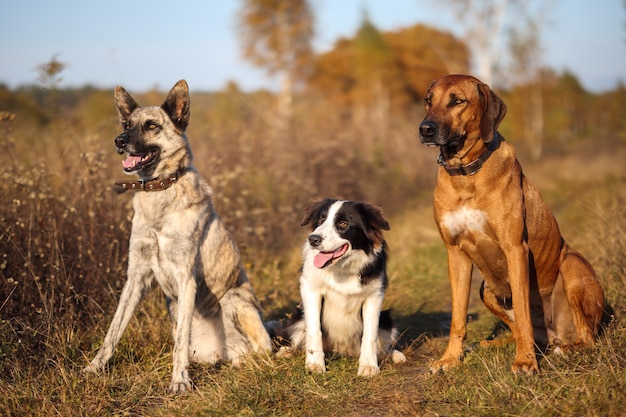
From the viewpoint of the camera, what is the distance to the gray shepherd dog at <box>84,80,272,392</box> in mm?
4332

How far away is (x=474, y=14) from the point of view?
2584 cm

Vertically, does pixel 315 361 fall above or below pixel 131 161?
below

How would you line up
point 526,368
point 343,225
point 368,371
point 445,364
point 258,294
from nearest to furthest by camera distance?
point 526,368 < point 445,364 < point 368,371 < point 343,225 < point 258,294

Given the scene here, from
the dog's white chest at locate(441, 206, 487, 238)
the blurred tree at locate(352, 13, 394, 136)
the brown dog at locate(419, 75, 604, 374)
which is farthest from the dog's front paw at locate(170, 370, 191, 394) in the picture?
the blurred tree at locate(352, 13, 394, 136)

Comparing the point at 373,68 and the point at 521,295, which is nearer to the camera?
the point at 521,295

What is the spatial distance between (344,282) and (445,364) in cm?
96

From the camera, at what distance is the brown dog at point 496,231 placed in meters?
4.12

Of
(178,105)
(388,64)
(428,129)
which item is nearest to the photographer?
(428,129)

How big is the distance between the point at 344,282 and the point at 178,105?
1921 mm

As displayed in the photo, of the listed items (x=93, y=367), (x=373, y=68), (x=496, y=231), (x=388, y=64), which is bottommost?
(x=93, y=367)

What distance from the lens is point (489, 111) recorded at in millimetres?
4191

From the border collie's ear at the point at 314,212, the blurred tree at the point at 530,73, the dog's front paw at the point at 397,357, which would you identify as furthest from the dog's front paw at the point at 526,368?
the blurred tree at the point at 530,73

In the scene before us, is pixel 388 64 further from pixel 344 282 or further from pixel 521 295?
pixel 521 295

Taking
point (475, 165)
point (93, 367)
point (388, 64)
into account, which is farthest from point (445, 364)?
point (388, 64)
